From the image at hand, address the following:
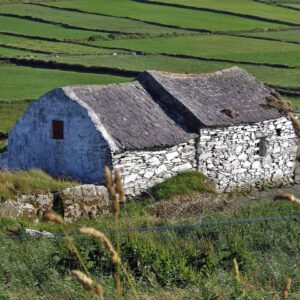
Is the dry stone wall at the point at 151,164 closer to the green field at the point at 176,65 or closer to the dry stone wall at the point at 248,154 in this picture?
the dry stone wall at the point at 248,154

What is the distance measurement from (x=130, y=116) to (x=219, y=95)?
3.70 m

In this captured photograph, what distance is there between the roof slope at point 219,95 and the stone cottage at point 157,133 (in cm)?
3

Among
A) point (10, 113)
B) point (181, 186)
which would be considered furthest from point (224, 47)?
point (181, 186)

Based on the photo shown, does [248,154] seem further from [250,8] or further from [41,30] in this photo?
[250,8]

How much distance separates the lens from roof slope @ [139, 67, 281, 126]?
24.2 m

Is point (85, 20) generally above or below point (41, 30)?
above

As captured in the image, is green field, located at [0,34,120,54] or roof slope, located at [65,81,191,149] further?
green field, located at [0,34,120,54]

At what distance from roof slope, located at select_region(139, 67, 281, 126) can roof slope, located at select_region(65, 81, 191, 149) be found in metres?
0.72

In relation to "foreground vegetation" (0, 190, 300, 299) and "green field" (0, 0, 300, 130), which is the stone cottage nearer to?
"green field" (0, 0, 300, 130)

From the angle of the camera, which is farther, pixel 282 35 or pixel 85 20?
pixel 85 20

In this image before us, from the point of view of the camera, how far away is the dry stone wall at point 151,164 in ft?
71.2

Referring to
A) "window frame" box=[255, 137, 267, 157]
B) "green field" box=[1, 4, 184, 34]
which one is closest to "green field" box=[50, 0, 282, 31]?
"green field" box=[1, 4, 184, 34]

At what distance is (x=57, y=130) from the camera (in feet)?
77.0

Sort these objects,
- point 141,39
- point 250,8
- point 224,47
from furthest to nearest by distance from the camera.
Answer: point 250,8 → point 141,39 → point 224,47
